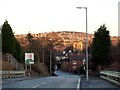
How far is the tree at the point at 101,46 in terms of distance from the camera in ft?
242

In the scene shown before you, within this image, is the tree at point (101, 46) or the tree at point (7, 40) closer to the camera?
the tree at point (7, 40)

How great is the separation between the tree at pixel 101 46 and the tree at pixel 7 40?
615 inches

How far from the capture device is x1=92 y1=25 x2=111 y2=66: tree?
73.9 metres

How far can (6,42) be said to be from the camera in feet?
241

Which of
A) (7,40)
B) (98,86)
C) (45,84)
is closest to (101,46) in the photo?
(7,40)

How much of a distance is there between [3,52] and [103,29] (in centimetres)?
1976

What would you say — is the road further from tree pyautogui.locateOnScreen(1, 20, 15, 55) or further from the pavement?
tree pyautogui.locateOnScreen(1, 20, 15, 55)

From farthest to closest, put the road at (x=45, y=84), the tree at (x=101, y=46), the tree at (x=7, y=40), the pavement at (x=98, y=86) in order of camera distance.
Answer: the tree at (x=101, y=46) → the tree at (x=7, y=40) → the road at (x=45, y=84) → the pavement at (x=98, y=86)

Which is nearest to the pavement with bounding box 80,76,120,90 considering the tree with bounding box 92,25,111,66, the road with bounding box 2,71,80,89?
the road with bounding box 2,71,80,89

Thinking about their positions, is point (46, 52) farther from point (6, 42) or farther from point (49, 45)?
point (6, 42)

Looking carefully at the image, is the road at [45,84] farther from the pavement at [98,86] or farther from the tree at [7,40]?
the tree at [7,40]

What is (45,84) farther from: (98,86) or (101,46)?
(101,46)

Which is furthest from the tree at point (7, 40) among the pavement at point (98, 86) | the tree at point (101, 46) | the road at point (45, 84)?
the pavement at point (98, 86)

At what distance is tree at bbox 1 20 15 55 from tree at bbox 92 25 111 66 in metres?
15.6
